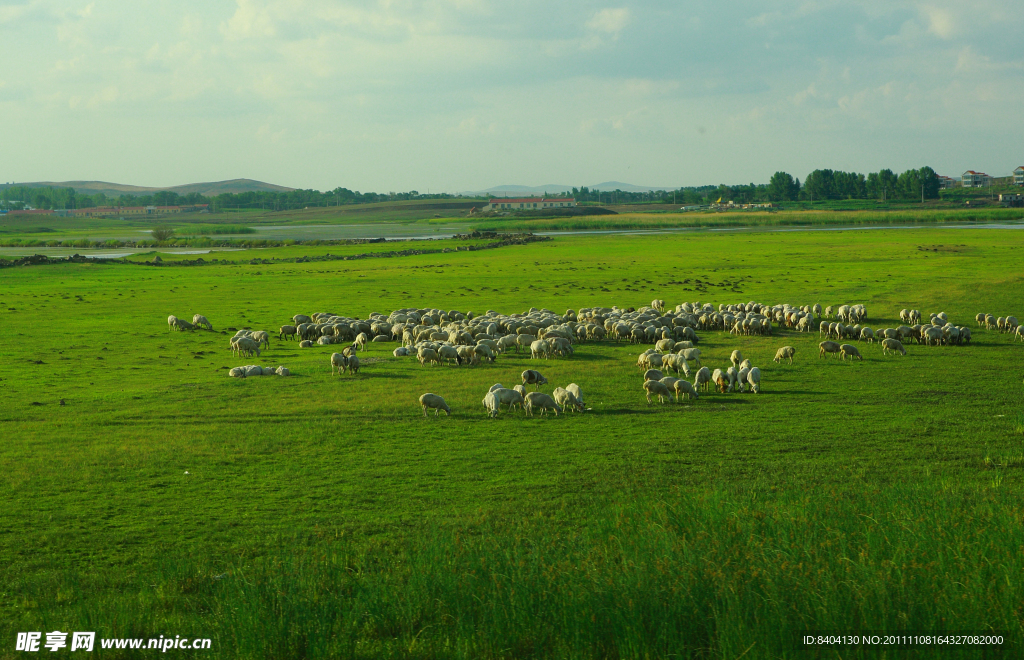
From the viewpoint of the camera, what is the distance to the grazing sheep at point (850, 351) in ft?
79.5

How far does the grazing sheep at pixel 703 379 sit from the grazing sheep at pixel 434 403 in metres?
6.49

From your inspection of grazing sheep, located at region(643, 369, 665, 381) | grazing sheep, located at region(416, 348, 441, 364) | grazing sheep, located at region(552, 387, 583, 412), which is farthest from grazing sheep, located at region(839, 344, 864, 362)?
grazing sheep, located at region(416, 348, 441, 364)

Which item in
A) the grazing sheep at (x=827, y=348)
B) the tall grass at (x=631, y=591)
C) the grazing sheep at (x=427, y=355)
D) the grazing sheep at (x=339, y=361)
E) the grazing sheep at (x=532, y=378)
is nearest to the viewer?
the tall grass at (x=631, y=591)

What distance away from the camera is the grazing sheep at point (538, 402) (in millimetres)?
17875

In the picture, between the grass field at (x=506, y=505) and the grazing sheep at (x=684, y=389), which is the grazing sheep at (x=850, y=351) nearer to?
the grass field at (x=506, y=505)

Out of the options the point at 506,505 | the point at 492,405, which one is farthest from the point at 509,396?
the point at 506,505

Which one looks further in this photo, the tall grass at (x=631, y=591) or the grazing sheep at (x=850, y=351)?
the grazing sheep at (x=850, y=351)

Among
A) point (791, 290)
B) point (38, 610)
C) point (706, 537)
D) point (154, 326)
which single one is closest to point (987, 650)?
point (706, 537)

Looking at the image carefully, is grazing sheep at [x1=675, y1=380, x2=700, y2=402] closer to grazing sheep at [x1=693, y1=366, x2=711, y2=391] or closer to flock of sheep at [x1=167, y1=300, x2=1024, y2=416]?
flock of sheep at [x1=167, y1=300, x2=1024, y2=416]

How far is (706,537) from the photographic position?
8758 mm

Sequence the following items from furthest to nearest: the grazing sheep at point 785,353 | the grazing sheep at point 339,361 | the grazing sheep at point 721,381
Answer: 1. the grazing sheep at point 785,353
2. the grazing sheep at point 339,361
3. the grazing sheep at point 721,381

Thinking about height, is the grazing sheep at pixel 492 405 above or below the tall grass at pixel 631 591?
below

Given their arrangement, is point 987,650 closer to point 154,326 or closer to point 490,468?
point 490,468

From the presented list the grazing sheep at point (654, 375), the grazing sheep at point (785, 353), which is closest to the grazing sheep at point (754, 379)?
the grazing sheep at point (654, 375)
